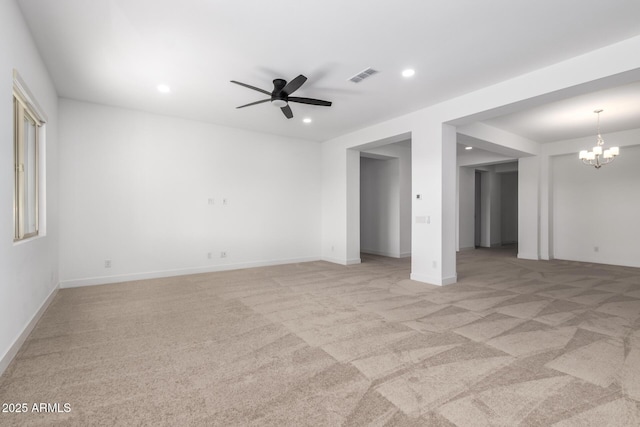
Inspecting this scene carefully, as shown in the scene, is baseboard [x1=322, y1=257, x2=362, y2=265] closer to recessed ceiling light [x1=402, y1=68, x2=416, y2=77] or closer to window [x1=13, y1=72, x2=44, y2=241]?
recessed ceiling light [x1=402, y1=68, x2=416, y2=77]

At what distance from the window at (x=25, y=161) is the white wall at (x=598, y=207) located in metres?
10.4

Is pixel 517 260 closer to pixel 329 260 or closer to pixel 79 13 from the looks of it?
pixel 329 260

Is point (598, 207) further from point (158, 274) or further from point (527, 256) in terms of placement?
point (158, 274)

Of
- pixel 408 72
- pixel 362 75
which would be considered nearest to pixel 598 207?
pixel 408 72

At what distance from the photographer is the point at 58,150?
16.0 ft

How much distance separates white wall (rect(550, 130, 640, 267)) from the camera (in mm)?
7012

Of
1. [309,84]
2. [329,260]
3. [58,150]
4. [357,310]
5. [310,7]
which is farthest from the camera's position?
[329,260]

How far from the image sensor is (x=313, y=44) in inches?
132

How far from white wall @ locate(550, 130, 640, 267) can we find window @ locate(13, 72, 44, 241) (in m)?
10.4

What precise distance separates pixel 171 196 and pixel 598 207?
9959mm

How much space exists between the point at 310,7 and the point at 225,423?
329 centimetres

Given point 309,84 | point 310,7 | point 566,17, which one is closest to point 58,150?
point 309,84

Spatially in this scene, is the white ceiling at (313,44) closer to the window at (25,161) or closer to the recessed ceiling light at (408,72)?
the recessed ceiling light at (408,72)

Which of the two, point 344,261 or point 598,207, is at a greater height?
point 598,207
